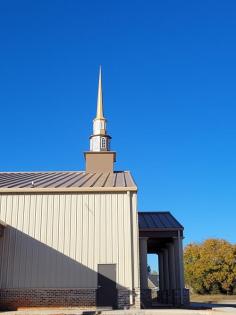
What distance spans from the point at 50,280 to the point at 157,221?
28.1 ft

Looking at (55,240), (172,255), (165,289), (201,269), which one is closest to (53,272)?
(55,240)

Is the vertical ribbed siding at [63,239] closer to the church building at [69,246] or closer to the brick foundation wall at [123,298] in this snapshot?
the church building at [69,246]

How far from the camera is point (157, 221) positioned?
1014 inches

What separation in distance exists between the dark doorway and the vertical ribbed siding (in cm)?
22

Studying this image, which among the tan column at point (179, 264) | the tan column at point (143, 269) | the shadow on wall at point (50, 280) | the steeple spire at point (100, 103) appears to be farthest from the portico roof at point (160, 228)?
the steeple spire at point (100, 103)

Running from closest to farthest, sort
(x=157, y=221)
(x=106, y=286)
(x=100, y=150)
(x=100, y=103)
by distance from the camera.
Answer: (x=106, y=286), (x=157, y=221), (x=100, y=150), (x=100, y=103)

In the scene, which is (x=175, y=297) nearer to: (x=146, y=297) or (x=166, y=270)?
(x=146, y=297)

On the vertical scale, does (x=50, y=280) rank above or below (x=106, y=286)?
above

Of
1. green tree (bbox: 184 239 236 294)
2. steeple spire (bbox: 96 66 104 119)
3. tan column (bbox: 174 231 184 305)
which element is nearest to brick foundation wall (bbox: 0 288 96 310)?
tan column (bbox: 174 231 184 305)

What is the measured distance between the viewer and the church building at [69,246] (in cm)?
1897

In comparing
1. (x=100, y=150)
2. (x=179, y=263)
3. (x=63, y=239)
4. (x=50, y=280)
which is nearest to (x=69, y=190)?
(x=63, y=239)

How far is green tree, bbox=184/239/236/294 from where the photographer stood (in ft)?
142

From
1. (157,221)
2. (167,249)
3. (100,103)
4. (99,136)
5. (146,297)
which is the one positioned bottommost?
(146,297)

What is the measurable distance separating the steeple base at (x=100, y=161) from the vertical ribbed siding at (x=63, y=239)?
27.2ft
